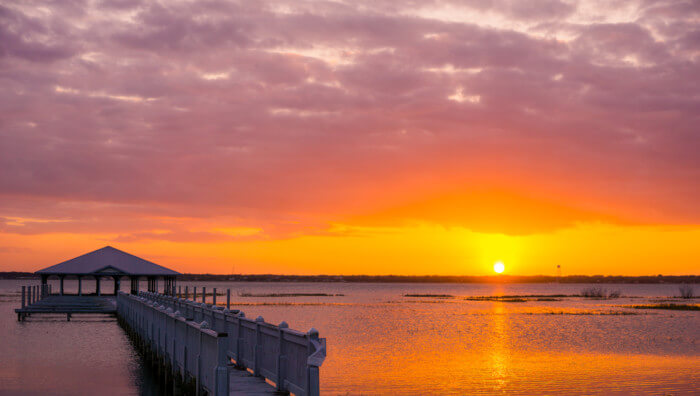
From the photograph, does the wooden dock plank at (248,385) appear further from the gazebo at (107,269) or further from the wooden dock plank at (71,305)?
the gazebo at (107,269)

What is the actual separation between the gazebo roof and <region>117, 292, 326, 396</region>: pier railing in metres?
33.6

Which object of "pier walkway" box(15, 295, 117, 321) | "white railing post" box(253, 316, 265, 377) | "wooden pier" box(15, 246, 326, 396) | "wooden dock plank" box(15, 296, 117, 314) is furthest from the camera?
"wooden dock plank" box(15, 296, 117, 314)

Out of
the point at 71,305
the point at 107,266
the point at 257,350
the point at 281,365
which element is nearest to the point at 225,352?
the point at 281,365

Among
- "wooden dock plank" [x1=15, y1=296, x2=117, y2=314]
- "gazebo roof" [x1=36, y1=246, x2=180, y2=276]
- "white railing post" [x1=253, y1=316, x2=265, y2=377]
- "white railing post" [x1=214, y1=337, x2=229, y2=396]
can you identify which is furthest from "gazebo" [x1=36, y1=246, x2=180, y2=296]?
"white railing post" [x1=214, y1=337, x2=229, y2=396]

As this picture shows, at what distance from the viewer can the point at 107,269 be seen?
190ft

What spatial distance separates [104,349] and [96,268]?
2808 cm

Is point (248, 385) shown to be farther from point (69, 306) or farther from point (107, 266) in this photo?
point (107, 266)

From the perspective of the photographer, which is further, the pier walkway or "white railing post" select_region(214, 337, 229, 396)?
the pier walkway

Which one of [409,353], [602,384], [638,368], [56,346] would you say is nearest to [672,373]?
[638,368]

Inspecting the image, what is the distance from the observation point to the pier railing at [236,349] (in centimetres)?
1291

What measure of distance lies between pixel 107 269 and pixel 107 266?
1.02 feet

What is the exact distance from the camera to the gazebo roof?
2293 inches

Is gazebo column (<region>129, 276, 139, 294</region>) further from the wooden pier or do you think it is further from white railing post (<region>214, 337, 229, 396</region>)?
white railing post (<region>214, 337, 229, 396</region>)

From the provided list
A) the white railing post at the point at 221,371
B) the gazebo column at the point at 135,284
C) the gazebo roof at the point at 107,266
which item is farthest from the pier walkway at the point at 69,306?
the white railing post at the point at 221,371
